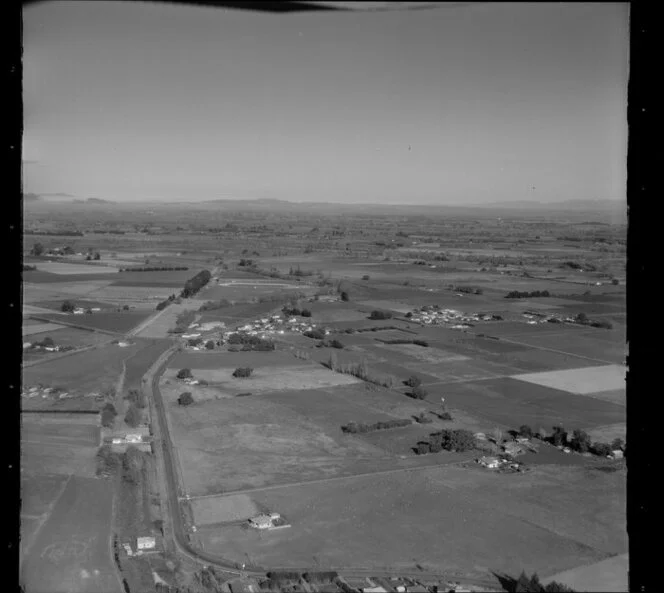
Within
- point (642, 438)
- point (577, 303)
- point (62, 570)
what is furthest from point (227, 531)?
point (577, 303)

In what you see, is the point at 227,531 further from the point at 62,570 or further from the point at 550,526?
the point at 550,526

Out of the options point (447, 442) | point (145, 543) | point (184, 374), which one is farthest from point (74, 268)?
point (145, 543)

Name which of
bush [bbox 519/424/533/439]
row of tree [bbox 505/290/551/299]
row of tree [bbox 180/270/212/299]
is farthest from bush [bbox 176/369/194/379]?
row of tree [bbox 505/290/551/299]

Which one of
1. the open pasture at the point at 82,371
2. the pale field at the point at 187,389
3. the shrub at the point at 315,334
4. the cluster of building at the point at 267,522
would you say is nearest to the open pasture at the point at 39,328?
the open pasture at the point at 82,371

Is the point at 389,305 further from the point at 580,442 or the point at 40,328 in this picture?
the point at 580,442

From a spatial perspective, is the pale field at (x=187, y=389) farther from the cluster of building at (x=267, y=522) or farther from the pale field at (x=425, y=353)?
the pale field at (x=425, y=353)

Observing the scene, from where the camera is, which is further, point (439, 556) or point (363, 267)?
point (363, 267)
